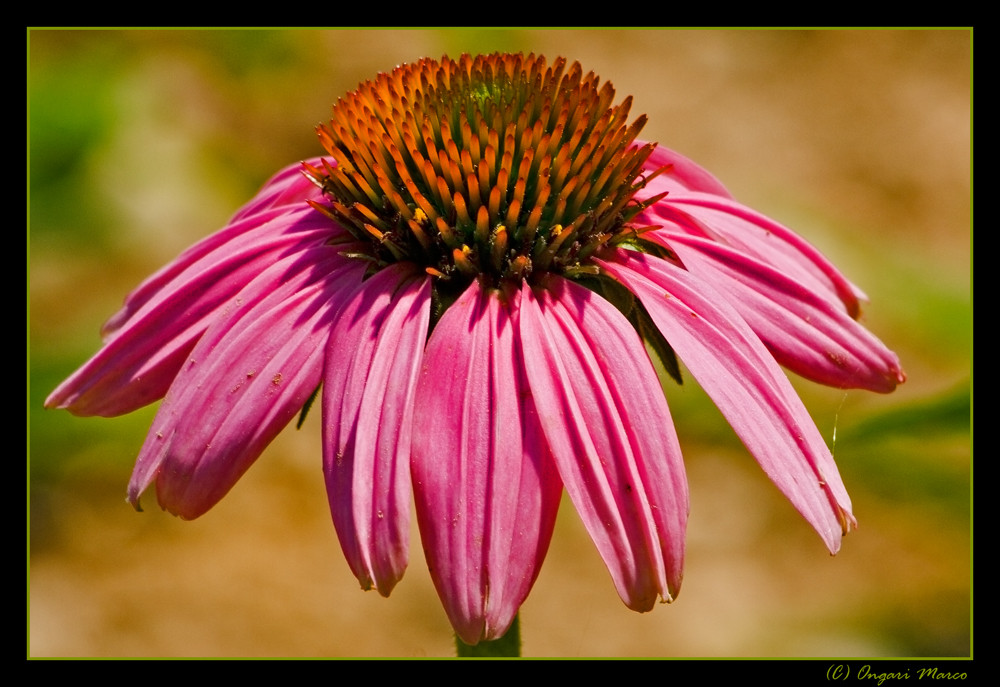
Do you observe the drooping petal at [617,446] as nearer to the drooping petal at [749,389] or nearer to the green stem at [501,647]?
the drooping petal at [749,389]

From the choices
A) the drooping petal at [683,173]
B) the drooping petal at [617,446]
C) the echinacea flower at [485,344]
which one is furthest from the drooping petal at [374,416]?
the drooping petal at [683,173]

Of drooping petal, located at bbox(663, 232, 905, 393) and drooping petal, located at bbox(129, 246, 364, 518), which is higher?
drooping petal, located at bbox(663, 232, 905, 393)

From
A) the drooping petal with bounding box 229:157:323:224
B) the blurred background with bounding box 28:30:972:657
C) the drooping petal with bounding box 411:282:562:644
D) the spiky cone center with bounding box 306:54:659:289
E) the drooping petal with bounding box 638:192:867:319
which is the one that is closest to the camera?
the drooping petal with bounding box 411:282:562:644

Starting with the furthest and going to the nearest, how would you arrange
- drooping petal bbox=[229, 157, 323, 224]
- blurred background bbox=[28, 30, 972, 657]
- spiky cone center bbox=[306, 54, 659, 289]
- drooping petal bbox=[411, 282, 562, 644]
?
blurred background bbox=[28, 30, 972, 657] < drooping petal bbox=[229, 157, 323, 224] < spiky cone center bbox=[306, 54, 659, 289] < drooping petal bbox=[411, 282, 562, 644]

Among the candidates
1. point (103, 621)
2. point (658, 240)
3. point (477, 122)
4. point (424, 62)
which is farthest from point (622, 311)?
point (103, 621)

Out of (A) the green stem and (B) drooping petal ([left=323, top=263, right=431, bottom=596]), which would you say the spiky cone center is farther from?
(A) the green stem

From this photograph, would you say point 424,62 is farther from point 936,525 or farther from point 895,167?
point 895,167

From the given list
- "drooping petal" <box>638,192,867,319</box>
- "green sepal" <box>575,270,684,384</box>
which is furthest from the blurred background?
"green sepal" <box>575,270,684,384</box>

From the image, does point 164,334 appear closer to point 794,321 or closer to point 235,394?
point 235,394
